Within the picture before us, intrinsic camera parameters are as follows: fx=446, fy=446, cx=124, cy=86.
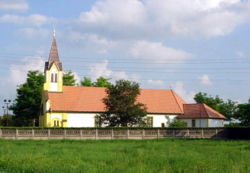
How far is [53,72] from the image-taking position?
7425 centimetres

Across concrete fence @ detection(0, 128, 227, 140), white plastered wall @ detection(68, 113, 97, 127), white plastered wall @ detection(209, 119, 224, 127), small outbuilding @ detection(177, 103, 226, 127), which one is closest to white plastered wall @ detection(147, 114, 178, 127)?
small outbuilding @ detection(177, 103, 226, 127)

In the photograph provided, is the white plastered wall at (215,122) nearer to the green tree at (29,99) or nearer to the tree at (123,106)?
the tree at (123,106)

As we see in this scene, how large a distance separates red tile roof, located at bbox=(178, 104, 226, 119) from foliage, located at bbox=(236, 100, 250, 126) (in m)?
4.79

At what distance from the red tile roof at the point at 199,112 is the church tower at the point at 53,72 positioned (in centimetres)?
2052

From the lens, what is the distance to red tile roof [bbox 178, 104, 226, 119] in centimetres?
6875

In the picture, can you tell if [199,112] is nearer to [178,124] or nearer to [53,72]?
[178,124]

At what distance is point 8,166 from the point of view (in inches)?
690

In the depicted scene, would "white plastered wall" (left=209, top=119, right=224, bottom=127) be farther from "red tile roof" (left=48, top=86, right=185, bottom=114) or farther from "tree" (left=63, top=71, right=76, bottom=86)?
"tree" (left=63, top=71, right=76, bottom=86)

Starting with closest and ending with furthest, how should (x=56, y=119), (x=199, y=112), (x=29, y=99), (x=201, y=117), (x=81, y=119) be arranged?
(x=201, y=117) → (x=56, y=119) → (x=199, y=112) → (x=81, y=119) → (x=29, y=99)

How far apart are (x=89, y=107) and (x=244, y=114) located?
2634cm

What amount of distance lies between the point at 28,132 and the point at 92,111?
23380 mm

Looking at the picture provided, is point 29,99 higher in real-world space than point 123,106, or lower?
higher

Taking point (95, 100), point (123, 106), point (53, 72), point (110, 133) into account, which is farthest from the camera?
point (53, 72)

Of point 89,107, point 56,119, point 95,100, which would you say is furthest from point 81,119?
point 95,100
